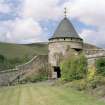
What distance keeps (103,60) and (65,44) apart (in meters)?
10.4

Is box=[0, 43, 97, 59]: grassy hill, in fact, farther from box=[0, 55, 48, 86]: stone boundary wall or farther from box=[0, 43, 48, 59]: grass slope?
box=[0, 55, 48, 86]: stone boundary wall

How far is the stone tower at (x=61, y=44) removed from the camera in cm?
3769

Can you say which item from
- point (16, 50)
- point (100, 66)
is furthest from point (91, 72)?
point (16, 50)

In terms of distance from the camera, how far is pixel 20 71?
3966 cm

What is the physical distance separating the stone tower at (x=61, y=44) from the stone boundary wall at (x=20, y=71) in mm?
1466

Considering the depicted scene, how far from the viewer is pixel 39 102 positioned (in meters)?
18.0

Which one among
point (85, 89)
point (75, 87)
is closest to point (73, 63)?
point (75, 87)

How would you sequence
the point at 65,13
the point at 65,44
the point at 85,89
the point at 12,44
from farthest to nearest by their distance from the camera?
the point at 12,44
the point at 65,13
the point at 65,44
the point at 85,89

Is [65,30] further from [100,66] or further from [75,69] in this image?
[100,66]

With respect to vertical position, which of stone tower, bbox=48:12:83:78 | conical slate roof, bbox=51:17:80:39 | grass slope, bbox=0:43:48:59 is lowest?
stone tower, bbox=48:12:83:78

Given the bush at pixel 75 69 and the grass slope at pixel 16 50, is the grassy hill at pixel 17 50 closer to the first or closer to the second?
the grass slope at pixel 16 50

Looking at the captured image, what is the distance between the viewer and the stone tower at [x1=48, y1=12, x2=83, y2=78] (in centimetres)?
3769

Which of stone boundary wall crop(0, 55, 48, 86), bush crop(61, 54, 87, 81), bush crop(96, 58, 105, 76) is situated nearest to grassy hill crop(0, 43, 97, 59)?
stone boundary wall crop(0, 55, 48, 86)

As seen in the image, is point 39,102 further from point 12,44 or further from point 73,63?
point 12,44
